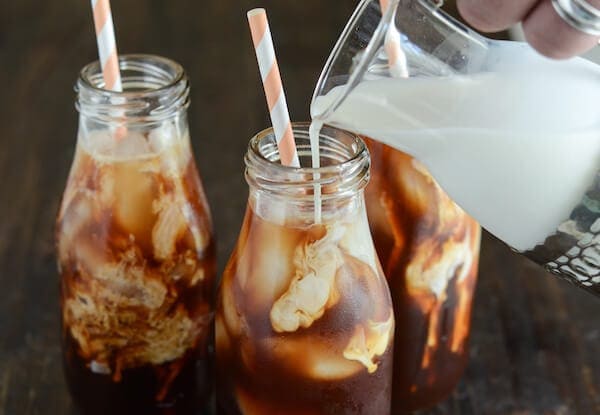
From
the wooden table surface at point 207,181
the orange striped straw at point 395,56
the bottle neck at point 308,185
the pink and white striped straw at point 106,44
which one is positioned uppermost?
the orange striped straw at point 395,56

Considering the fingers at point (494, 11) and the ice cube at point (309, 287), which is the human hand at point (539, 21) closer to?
the fingers at point (494, 11)

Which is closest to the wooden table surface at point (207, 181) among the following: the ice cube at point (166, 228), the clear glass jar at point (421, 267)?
the clear glass jar at point (421, 267)

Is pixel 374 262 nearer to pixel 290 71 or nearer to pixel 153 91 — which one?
pixel 153 91

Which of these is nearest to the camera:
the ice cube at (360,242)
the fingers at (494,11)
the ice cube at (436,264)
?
the fingers at (494,11)

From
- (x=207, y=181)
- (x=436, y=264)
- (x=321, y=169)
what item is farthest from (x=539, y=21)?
(x=207, y=181)

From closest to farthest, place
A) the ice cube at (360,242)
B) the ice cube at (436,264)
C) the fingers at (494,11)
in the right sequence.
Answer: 1. the fingers at (494,11)
2. the ice cube at (360,242)
3. the ice cube at (436,264)

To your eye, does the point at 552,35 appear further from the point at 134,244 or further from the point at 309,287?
the point at 134,244

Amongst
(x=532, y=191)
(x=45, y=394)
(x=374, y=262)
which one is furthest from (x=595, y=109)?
(x=45, y=394)

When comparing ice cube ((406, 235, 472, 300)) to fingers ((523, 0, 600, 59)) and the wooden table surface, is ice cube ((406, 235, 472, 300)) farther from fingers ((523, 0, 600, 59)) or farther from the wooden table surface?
fingers ((523, 0, 600, 59))
